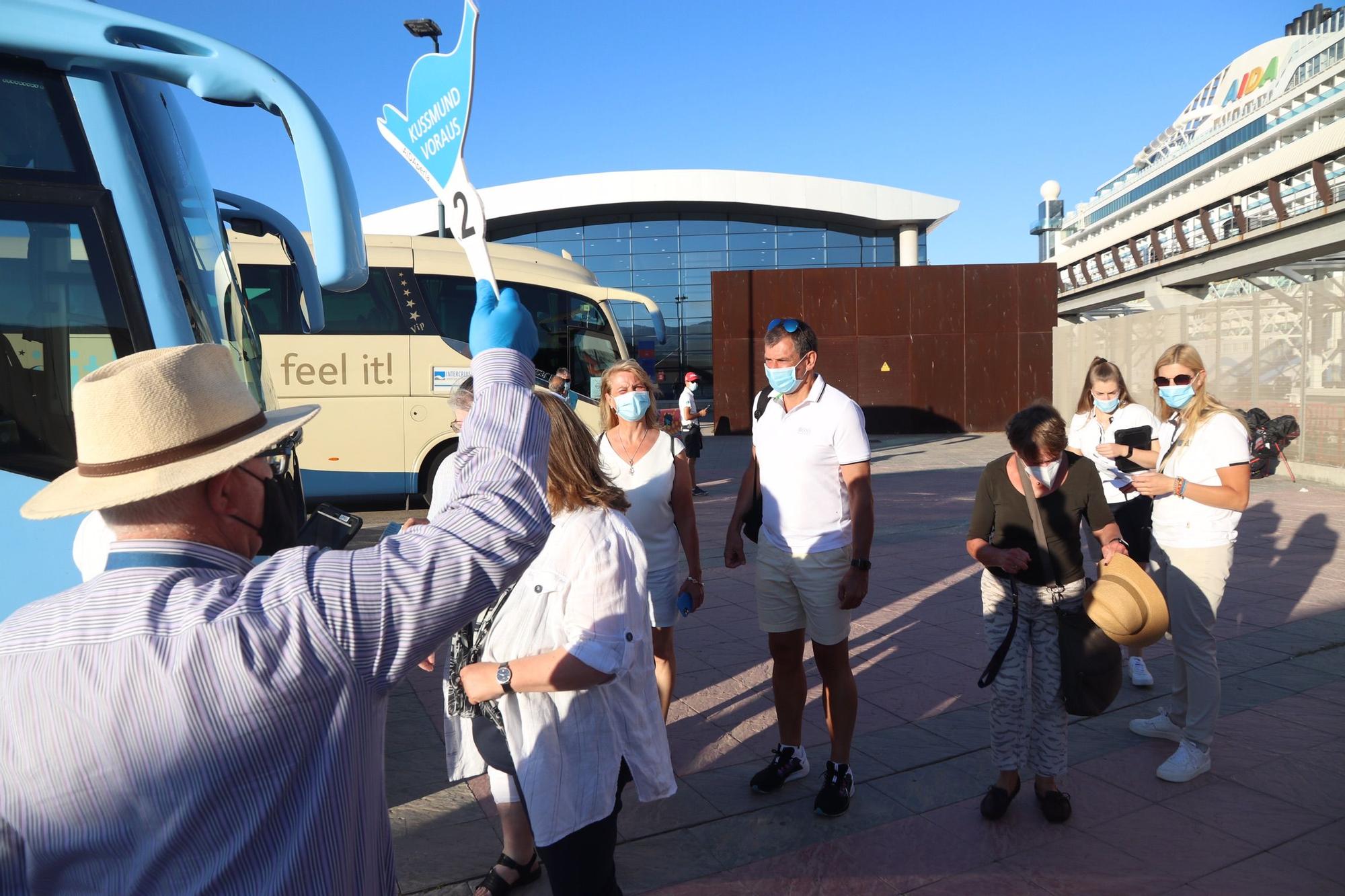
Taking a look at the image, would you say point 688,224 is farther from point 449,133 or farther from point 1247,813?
point 449,133

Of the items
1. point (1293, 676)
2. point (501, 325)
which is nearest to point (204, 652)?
point (501, 325)

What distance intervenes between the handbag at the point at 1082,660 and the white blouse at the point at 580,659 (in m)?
1.62

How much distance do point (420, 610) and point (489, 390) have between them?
1.22ft

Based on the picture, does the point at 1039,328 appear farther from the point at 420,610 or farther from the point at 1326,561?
the point at 420,610

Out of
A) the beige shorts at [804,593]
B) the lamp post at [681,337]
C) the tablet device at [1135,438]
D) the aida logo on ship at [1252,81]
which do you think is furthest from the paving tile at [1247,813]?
the aida logo on ship at [1252,81]

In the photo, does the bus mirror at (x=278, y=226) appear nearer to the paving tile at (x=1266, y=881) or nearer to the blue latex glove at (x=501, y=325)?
the blue latex glove at (x=501, y=325)

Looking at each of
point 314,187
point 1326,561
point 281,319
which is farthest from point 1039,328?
point 314,187

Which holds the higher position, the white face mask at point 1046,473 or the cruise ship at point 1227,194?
the cruise ship at point 1227,194

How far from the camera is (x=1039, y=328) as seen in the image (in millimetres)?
23672

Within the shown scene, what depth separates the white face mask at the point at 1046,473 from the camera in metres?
3.61

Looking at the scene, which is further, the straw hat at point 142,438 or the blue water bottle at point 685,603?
the blue water bottle at point 685,603

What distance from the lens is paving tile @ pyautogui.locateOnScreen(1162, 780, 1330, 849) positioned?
335cm

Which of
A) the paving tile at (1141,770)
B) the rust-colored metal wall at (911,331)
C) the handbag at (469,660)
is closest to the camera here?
the handbag at (469,660)

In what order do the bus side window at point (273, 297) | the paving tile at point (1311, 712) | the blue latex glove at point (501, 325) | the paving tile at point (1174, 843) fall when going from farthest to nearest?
the bus side window at point (273, 297), the paving tile at point (1311, 712), the paving tile at point (1174, 843), the blue latex glove at point (501, 325)
